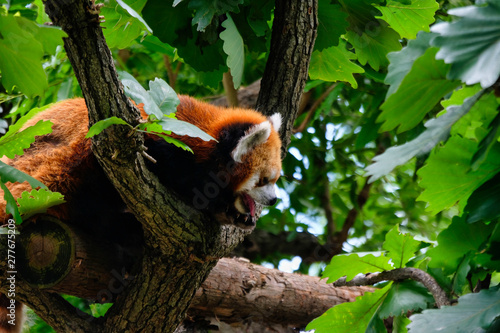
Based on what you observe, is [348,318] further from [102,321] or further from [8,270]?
[8,270]

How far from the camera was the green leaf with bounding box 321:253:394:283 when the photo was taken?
2.36m

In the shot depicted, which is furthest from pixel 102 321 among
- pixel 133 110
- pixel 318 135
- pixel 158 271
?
pixel 318 135

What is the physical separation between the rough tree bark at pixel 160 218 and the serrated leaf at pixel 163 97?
114mm

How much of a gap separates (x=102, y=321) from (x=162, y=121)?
1.46 meters

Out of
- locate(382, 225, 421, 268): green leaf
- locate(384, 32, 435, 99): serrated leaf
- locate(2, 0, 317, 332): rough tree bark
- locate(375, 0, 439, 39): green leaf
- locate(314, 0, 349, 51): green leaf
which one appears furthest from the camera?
locate(375, 0, 439, 39): green leaf

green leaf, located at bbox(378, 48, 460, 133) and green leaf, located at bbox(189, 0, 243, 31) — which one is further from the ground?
green leaf, located at bbox(189, 0, 243, 31)

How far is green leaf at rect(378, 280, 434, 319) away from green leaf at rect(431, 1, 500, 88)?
130cm

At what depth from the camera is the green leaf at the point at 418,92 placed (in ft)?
3.99

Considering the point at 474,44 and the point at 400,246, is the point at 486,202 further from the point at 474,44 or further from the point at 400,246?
the point at 400,246

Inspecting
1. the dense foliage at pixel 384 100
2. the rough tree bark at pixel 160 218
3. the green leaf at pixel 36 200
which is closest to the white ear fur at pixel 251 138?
the rough tree bark at pixel 160 218

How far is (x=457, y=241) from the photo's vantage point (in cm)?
183

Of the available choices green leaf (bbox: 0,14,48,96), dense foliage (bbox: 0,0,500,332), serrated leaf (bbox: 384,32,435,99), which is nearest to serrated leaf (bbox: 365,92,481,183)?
dense foliage (bbox: 0,0,500,332)

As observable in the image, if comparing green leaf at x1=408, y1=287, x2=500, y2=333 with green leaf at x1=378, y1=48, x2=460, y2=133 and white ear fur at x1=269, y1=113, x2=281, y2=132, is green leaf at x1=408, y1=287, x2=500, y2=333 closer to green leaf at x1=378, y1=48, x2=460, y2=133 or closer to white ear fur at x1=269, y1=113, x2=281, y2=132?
green leaf at x1=378, y1=48, x2=460, y2=133

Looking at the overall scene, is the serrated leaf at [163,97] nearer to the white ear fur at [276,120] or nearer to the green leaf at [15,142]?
the green leaf at [15,142]
